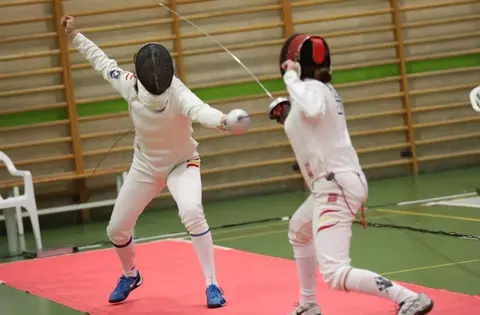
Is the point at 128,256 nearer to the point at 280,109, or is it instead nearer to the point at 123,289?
the point at 123,289

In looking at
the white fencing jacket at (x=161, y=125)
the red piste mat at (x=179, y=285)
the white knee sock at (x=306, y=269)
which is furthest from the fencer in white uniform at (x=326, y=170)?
the white fencing jacket at (x=161, y=125)

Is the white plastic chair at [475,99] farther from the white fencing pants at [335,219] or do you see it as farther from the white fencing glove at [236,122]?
the white fencing pants at [335,219]

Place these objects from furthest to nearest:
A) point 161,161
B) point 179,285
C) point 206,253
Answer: point 179,285, point 161,161, point 206,253

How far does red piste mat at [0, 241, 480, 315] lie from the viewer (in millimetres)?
4547

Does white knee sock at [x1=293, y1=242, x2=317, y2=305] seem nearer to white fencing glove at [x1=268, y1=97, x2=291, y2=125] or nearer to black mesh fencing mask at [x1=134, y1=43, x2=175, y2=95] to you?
white fencing glove at [x1=268, y1=97, x2=291, y2=125]

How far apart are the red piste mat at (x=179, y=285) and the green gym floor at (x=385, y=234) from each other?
0.20 metres

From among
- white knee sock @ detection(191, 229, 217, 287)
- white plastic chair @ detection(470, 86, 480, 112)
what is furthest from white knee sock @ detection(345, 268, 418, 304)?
white plastic chair @ detection(470, 86, 480, 112)

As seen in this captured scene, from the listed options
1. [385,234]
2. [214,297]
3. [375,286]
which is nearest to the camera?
[375,286]

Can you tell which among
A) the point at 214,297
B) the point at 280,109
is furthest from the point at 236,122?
the point at 214,297

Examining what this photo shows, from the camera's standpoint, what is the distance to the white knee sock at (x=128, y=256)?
5180 mm

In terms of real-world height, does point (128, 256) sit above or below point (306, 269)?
above

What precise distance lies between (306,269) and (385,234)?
2839 millimetres

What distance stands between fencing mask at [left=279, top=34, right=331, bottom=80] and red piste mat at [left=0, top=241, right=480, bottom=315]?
1.16m

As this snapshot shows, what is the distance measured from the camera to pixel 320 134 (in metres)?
3.87
